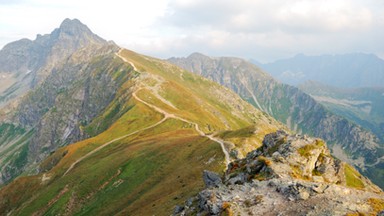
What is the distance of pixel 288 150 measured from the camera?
56.1m

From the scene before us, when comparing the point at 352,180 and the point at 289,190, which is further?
the point at 352,180

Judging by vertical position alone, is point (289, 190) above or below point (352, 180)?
above

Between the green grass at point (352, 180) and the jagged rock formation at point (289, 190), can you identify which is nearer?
the jagged rock formation at point (289, 190)

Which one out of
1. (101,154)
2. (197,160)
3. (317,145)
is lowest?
(101,154)

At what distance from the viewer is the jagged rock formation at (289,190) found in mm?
36531

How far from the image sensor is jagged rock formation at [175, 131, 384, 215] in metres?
36.5

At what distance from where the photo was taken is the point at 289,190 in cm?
4003

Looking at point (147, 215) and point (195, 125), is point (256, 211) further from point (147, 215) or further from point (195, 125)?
point (195, 125)

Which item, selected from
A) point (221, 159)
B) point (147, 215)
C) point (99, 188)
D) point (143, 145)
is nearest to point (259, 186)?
point (147, 215)

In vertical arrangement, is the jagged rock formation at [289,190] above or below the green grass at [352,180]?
above

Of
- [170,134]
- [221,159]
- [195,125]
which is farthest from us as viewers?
[195,125]

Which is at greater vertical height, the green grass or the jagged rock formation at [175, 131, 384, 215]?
the jagged rock formation at [175, 131, 384, 215]

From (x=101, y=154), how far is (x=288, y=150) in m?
118

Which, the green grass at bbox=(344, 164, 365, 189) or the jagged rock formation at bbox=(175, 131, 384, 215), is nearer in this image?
the jagged rock formation at bbox=(175, 131, 384, 215)
